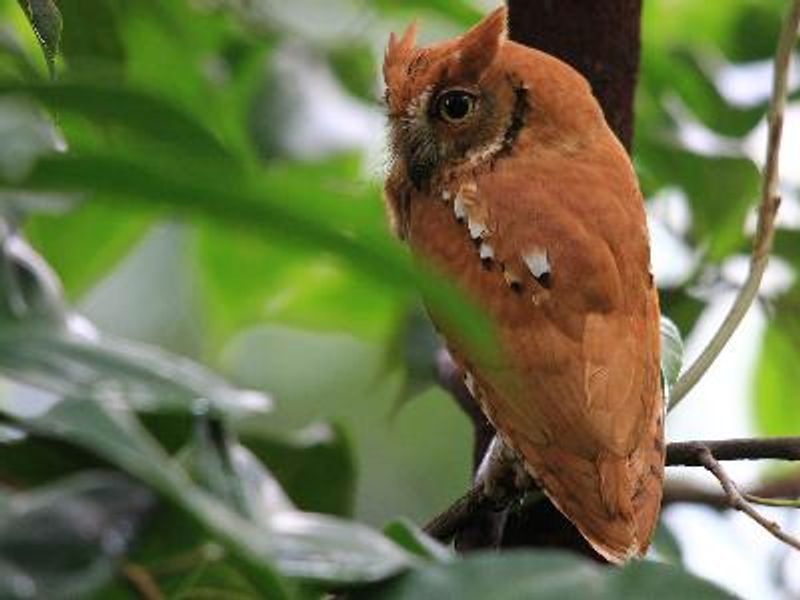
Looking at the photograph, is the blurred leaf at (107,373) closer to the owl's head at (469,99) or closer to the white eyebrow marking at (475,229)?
the white eyebrow marking at (475,229)

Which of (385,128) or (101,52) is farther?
(385,128)

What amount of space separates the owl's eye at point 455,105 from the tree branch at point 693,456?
0.74m

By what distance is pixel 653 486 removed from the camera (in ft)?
5.32

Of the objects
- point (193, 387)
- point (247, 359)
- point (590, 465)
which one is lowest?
point (247, 359)

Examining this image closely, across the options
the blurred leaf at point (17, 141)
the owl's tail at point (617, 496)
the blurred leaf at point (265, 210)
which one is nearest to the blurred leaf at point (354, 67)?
the owl's tail at point (617, 496)

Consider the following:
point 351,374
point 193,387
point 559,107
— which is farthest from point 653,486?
point 351,374

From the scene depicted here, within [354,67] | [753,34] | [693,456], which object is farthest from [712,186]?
[693,456]

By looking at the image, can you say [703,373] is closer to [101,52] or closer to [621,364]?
[621,364]

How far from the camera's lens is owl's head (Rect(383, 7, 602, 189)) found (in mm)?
2053

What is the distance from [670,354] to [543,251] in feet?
0.64

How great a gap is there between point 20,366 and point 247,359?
10.6ft

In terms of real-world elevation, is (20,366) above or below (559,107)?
above

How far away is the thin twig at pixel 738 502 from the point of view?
128 centimetres

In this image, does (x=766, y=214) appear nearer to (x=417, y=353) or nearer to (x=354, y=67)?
(x=417, y=353)
